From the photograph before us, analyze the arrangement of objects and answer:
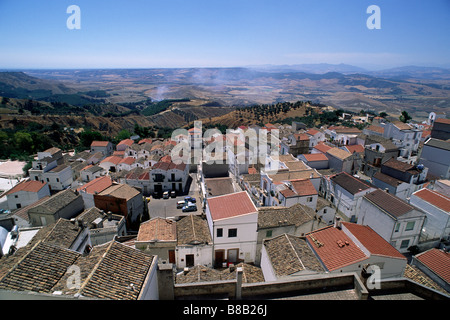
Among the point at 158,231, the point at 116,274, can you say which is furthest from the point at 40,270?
the point at 158,231

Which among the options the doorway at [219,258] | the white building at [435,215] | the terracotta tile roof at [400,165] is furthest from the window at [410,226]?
the doorway at [219,258]

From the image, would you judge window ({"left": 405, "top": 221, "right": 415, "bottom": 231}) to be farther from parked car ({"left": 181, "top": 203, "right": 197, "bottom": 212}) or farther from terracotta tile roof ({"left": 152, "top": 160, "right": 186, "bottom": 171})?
terracotta tile roof ({"left": 152, "top": 160, "right": 186, "bottom": 171})

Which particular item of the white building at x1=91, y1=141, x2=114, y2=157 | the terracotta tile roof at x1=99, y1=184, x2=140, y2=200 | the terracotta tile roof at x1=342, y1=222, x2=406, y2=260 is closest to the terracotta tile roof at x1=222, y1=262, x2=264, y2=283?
the terracotta tile roof at x1=342, y1=222, x2=406, y2=260

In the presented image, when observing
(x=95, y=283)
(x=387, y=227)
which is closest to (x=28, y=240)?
(x=95, y=283)

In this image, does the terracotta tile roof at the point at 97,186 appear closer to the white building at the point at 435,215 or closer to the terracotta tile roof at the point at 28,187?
the terracotta tile roof at the point at 28,187

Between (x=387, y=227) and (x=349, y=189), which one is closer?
(x=387, y=227)
